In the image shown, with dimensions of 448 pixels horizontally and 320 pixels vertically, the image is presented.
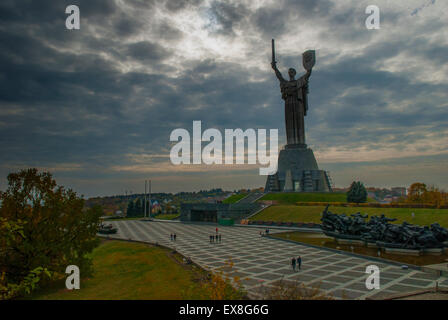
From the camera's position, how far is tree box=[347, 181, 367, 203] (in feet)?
157

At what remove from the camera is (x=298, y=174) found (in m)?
64.3

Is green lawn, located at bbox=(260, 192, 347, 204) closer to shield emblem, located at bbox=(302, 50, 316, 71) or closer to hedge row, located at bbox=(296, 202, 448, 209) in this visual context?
hedge row, located at bbox=(296, 202, 448, 209)

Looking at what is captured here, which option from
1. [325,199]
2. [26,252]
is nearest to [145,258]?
[26,252]

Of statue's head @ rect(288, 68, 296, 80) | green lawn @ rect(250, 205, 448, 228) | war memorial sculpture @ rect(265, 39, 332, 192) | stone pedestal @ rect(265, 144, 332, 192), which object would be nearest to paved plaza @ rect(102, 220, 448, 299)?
green lawn @ rect(250, 205, 448, 228)

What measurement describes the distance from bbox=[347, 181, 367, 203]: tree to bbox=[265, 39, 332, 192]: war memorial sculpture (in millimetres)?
14176

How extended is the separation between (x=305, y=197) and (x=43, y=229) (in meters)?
49.9

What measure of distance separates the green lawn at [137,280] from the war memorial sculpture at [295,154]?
43.0m

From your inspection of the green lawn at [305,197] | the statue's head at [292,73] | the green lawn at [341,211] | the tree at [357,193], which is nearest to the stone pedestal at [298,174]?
the green lawn at [305,197]

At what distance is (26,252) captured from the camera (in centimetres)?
1611

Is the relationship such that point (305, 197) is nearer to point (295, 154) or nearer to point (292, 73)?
point (295, 154)

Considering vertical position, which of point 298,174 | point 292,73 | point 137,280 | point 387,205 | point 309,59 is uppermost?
point 309,59

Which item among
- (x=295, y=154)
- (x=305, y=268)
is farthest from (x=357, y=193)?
(x=305, y=268)

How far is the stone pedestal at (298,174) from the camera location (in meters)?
63.5
